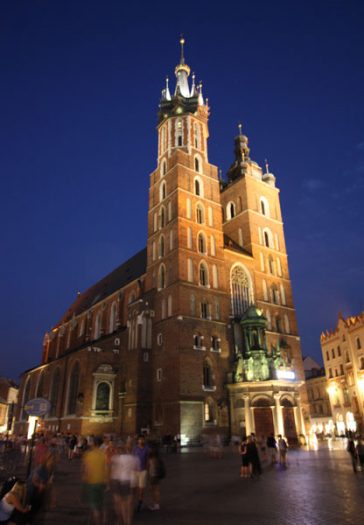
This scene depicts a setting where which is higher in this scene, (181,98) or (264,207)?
(181,98)

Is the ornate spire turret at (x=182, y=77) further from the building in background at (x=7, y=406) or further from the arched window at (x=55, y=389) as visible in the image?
the building in background at (x=7, y=406)

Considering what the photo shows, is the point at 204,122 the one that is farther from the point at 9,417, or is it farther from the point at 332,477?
the point at 9,417

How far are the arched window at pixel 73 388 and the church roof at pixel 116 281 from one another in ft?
36.3

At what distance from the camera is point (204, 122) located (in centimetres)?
4716

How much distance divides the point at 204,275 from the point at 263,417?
1341 cm

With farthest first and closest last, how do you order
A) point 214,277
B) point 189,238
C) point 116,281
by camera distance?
1. point 116,281
2. point 214,277
3. point 189,238

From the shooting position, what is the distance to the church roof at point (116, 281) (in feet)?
159

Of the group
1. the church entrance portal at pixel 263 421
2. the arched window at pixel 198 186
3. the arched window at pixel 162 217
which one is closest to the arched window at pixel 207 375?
the church entrance portal at pixel 263 421

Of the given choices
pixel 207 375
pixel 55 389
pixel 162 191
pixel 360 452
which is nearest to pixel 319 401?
pixel 207 375

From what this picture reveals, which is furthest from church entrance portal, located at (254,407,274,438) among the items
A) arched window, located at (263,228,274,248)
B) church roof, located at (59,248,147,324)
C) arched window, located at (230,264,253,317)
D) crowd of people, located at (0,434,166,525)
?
crowd of people, located at (0,434,166,525)

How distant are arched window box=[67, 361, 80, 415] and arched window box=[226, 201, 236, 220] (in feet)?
79.7

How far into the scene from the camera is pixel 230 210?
48.6 meters

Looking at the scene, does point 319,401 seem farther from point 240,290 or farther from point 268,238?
point 240,290

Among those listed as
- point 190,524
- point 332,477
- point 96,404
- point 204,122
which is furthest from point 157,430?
point 204,122
